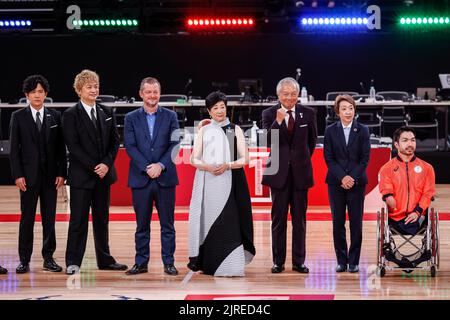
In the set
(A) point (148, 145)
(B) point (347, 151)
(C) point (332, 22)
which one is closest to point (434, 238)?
(B) point (347, 151)

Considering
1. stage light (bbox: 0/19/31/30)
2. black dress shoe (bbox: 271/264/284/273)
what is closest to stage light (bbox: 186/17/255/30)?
Result: stage light (bbox: 0/19/31/30)

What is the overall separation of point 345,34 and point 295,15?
108 cm

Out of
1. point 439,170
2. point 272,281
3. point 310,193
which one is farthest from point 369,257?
point 439,170

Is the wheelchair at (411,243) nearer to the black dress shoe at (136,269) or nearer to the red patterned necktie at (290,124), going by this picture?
the red patterned necktie at (290,124)

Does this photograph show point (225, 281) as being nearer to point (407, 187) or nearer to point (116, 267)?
point (116, 267)

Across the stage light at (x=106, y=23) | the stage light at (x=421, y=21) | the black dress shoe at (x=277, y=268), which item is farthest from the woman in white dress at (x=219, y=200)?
the stage light at (x=421, y=21)

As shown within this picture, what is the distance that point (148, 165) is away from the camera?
6.73 meters

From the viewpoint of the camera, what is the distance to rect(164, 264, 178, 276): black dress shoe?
6.79 metres

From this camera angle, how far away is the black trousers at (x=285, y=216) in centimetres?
684

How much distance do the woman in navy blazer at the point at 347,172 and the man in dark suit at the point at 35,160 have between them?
2.20m

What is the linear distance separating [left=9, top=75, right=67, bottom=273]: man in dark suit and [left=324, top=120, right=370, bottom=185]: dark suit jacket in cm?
217

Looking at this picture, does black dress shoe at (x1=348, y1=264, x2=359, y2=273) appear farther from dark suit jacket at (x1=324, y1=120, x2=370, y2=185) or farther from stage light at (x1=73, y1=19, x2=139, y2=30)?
stage light at (x1=73, y1=19, x2=139, y2=30)

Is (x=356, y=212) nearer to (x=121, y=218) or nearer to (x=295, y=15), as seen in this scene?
(x=121, y=218)
